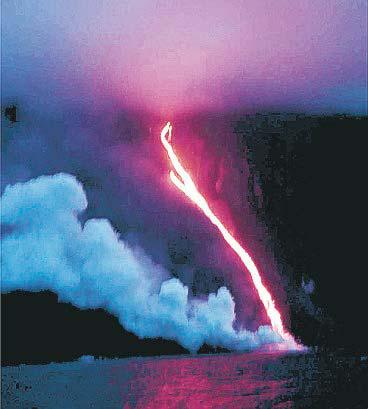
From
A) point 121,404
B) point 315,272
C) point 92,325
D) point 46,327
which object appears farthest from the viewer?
point 46,327

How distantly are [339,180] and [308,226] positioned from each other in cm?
364

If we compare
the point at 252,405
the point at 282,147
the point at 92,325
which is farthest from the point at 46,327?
the point at 252,405

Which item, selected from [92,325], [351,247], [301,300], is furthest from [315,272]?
[92,325]

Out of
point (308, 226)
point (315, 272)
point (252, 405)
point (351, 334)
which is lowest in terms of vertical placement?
point (252, 405)

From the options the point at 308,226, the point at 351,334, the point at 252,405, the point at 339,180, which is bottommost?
the point at 252,405

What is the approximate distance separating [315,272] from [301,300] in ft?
22.5

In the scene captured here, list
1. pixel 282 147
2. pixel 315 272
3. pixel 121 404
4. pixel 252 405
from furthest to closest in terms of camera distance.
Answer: pixel 315 272
pixel 282 147
pixel 121 404
pixel 252 405

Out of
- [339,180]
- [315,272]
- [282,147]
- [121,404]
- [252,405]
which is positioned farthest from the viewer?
[315,272]

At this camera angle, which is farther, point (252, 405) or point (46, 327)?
point (46, 327)

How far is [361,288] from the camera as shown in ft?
153

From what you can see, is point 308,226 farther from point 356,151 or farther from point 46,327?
point 46,327

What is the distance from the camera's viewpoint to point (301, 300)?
37.7 metres

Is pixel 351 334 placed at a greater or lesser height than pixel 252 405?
greater

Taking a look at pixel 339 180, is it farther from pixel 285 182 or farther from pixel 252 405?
pixel 252 405
